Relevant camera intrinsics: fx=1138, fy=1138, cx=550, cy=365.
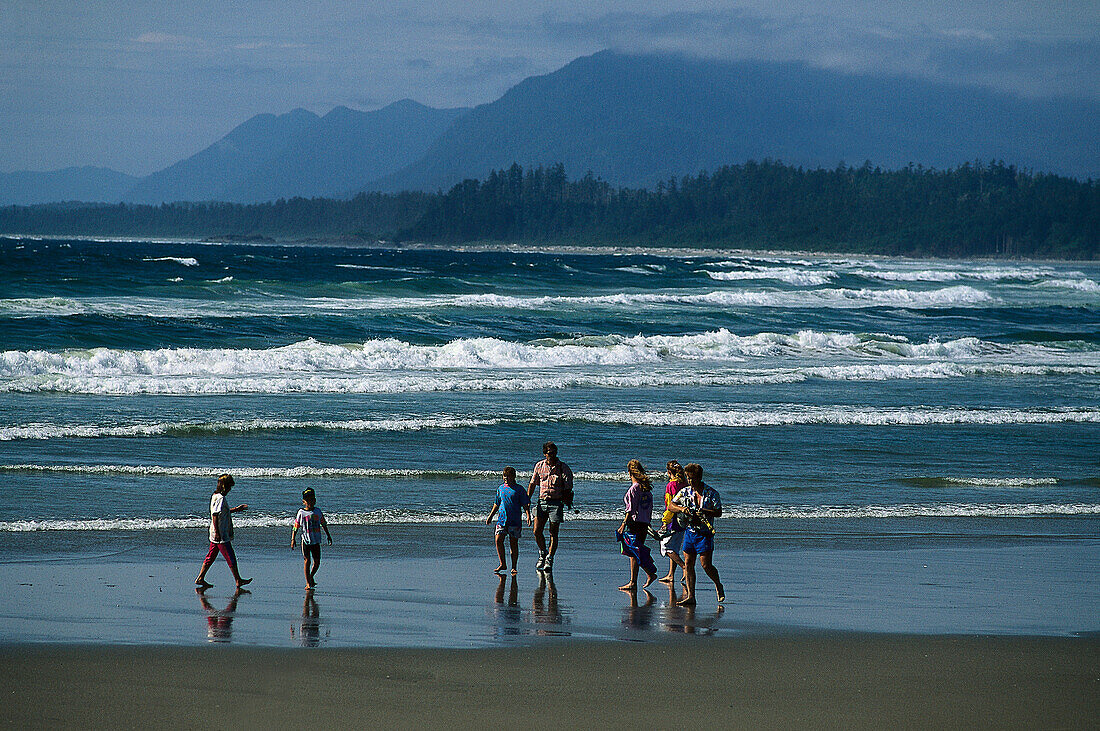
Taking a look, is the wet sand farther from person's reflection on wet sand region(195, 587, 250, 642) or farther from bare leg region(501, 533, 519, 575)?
bare leg region(501, 533, 519, 575)

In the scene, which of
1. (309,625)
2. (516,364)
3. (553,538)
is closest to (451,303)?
(516,364)

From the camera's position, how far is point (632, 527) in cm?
1003

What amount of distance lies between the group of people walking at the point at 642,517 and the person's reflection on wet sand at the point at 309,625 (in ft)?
6.60

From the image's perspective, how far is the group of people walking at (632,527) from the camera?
951 centimetres

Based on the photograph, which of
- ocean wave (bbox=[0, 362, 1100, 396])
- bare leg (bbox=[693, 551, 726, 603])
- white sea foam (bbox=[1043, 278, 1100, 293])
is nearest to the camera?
bare leg (bbox=[693, 551, 726, 603])

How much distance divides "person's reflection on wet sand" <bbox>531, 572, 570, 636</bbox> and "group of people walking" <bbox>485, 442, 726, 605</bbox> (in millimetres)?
371

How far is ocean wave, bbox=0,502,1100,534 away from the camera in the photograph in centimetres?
1175

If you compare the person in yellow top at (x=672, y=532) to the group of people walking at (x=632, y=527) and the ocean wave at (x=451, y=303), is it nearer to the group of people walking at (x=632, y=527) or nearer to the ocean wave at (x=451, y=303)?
the group of people walking at (x=632, y=527)

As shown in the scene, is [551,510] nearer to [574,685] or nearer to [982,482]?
[574,685]

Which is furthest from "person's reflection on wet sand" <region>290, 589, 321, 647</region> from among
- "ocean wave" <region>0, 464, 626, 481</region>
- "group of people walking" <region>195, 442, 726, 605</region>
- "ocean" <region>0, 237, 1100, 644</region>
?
"ocean wave" <region>0, 464, 626, 481</region>

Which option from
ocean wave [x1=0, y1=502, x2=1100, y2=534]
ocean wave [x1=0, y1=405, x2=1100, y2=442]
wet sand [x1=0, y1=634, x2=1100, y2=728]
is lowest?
ocean wave [x1=0, y1=502, x2=1100, y2=534]

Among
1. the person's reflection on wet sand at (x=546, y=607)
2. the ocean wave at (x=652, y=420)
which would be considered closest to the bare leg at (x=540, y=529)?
the person's reflection on wet sand at (x=546, y=607)

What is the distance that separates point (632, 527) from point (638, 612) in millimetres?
1240

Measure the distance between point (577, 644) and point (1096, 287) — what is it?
89.2 meters
